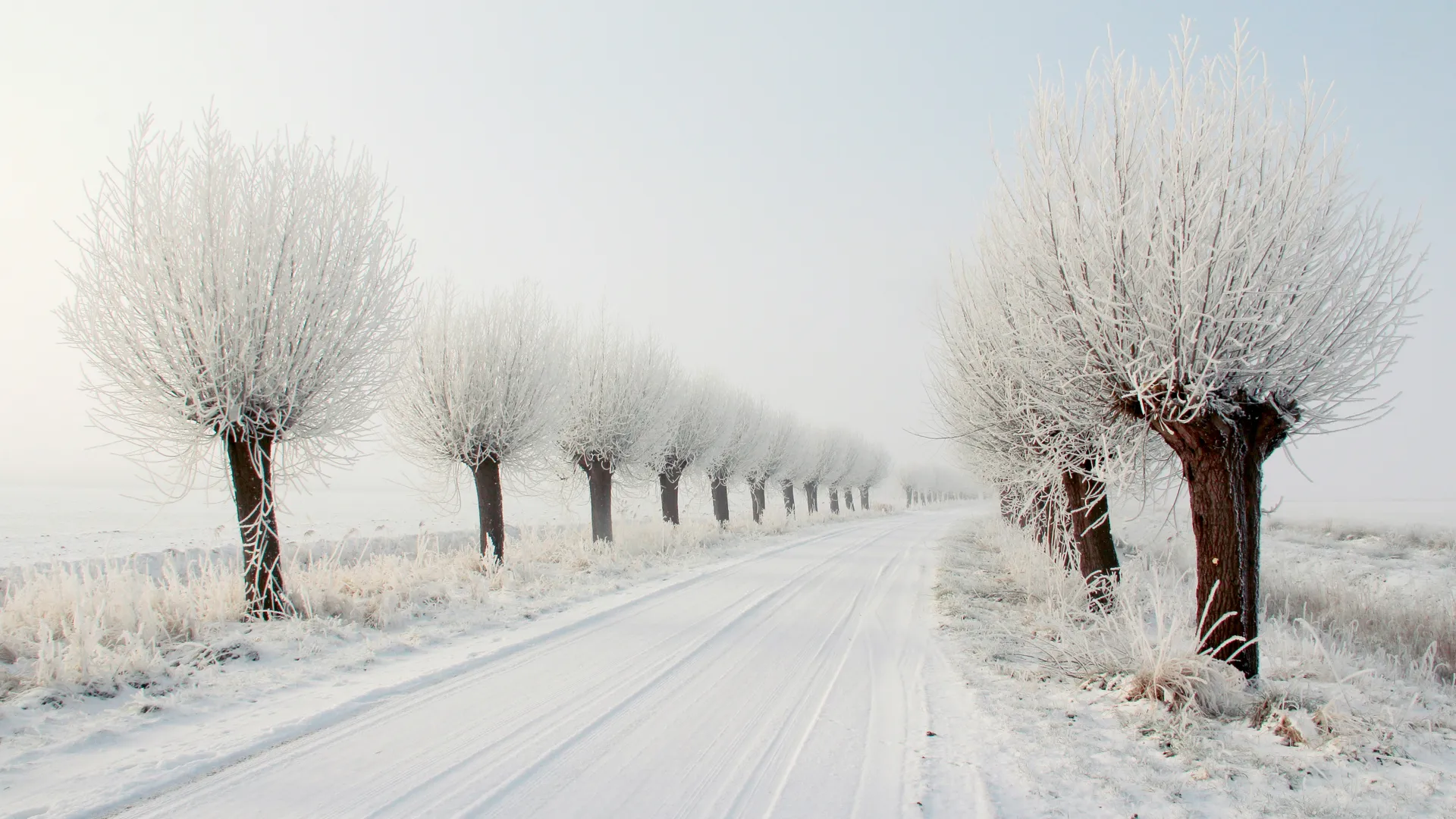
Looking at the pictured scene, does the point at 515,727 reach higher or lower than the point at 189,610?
lower

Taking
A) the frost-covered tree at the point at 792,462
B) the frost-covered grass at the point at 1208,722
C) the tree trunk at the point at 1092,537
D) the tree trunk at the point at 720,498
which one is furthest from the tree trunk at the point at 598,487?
the frost-covered tree at the point at 792,462

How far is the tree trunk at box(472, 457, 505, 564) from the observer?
531 inches

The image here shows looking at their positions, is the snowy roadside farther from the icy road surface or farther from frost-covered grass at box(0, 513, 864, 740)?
the icy road surface

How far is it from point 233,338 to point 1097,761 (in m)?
8.99

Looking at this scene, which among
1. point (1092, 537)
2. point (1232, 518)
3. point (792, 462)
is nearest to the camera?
point (1232, 518)

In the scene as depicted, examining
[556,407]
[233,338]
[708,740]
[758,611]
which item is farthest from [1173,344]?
[556,407]

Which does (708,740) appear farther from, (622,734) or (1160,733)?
(1160,733)

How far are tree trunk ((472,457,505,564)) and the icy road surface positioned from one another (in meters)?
6.88

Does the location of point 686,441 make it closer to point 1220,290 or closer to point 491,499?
point 491,499

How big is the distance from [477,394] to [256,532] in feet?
19.8

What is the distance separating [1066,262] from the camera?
18.3 feet

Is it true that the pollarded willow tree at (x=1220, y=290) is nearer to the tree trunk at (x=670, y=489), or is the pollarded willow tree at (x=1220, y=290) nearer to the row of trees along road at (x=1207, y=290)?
the row of trees along road at (x=1207, y=290)

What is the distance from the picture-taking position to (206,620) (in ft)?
22.7

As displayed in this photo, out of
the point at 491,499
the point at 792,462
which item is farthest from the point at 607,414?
the point at 792,462
